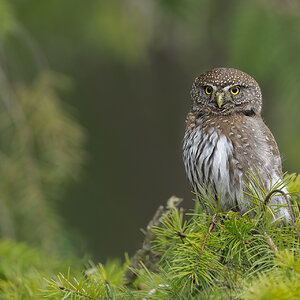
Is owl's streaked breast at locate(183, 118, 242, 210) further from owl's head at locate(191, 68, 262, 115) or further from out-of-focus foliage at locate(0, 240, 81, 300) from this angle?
→ out-of-focus foliage at locate(0, 240, 81, 300)

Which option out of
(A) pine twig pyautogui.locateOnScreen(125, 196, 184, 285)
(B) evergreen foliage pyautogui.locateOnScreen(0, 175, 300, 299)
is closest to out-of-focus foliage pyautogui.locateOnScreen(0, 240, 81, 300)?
(A) pine twig pyautogui.locateOnScreen(125, 196, 184, 285)

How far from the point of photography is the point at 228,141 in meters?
2.90

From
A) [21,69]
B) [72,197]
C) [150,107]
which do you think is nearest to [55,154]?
[21,69]

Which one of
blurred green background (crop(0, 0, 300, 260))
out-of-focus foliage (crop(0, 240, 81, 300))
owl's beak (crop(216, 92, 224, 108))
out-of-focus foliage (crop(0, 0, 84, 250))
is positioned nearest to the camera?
out-of-focus foliage (crop(0, 240, 81, 300))

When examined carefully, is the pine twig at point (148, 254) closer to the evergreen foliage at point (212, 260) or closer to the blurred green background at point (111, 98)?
the evergreen foliage at point (212, 260)

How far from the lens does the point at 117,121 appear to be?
6.96 meters

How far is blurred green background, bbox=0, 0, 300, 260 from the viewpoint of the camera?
11.6ft

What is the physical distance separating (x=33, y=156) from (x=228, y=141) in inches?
50.8

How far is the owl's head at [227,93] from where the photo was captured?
3.07 m

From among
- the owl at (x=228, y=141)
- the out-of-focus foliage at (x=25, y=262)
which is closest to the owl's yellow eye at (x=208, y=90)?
the owl at (x=228, y=141)

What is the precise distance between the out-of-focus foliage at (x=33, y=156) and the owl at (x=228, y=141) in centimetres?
86

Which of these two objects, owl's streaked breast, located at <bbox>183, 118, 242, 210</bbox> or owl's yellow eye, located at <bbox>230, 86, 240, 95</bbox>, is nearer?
owl's streaked breast, located at <bbox>183, 118, 242, 210</bbox>

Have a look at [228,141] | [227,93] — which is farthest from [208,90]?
[228,141]

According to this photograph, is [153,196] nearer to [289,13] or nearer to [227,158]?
[289,13]
